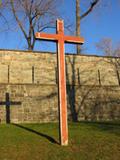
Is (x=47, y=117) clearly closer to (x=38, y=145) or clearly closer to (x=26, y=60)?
(x=26, y=60)

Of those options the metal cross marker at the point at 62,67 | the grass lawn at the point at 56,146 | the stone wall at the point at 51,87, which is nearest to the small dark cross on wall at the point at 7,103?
the stone wall at the point at 51,87

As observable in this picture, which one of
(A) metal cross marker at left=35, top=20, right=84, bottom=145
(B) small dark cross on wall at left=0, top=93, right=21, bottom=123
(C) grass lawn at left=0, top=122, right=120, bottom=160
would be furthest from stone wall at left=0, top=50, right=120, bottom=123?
(A) metal cross marker at left=35, top=20, right=84, bottom=145

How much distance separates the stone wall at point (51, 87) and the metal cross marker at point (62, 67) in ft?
23.4

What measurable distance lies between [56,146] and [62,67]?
233cm

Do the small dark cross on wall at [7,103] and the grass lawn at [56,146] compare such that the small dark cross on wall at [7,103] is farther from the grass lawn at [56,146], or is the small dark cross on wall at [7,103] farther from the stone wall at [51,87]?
the grass lawn at [56,146]

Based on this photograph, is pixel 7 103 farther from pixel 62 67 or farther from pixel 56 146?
pixel 56 146

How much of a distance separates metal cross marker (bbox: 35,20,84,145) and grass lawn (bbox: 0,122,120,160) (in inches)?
17.5

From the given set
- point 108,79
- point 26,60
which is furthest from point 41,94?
point 108,79

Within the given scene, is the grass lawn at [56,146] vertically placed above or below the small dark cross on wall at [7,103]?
below

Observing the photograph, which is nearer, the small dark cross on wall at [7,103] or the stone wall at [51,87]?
the small dark cross on wall at [7,103]

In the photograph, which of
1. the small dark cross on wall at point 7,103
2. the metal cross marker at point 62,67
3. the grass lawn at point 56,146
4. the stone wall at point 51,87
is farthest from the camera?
the stone wall at point 51,87

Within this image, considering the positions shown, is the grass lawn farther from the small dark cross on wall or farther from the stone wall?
the stone wall

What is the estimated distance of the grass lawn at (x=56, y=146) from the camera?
9.04 m

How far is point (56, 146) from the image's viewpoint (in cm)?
988
